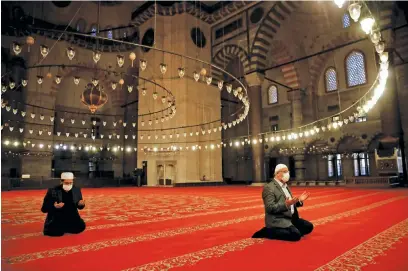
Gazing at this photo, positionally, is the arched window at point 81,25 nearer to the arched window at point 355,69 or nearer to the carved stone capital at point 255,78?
the carved stone capital at point 255,78

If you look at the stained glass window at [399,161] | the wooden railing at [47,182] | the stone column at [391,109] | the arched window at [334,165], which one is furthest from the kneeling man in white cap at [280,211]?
the arched window at [334,165]

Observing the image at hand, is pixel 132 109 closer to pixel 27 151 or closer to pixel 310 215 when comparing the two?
pixel 27 151

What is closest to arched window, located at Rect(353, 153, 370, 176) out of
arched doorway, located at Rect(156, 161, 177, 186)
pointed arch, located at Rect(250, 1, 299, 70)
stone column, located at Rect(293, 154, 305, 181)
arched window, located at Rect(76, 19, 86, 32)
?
stone column, located at Rect(293, 154, 305, 181)

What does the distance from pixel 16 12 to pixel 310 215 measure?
553 inches

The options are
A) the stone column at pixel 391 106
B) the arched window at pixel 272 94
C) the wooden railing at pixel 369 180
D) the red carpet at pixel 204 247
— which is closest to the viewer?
the red carpet at pixel 204 247

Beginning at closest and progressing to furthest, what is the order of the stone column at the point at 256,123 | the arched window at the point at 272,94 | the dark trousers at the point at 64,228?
1. the dark trousers at the point at 64,228
2. the stone column at the point at 256,123
3. the arched window at the point at 272,94

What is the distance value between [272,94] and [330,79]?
3.04 m

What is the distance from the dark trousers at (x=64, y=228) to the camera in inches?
98.9

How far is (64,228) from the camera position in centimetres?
258

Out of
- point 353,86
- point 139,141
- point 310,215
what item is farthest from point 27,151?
point 353,86

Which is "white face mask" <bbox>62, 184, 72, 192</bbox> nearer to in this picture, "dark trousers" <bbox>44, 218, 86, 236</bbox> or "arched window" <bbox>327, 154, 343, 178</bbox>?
"dark trousers" <bbox>44, 218, 86, 236</bbox>

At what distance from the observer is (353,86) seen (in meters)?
13.1

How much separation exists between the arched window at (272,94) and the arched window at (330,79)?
2634mm

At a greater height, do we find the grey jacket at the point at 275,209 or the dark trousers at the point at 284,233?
the grey jacket at the point at 275,209
